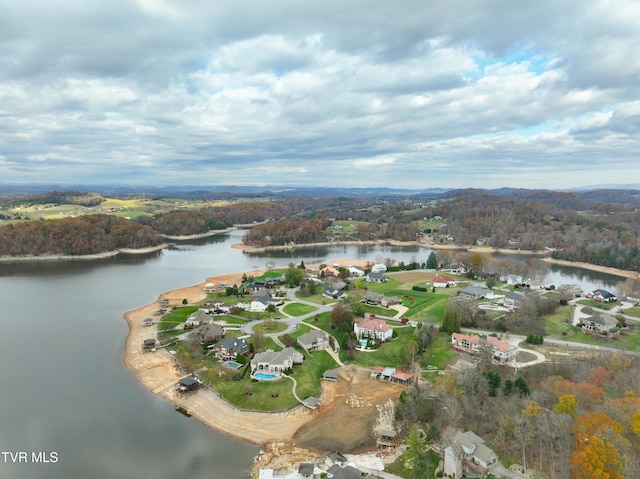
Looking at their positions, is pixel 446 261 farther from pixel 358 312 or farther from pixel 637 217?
pixel 637 217

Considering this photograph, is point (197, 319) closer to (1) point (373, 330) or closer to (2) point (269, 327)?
(2) point (269, 327)

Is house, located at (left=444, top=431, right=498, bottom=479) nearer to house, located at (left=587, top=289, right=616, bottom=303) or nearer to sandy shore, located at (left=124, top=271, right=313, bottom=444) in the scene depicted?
sandy shore, located at (left=124, top=271, right=313, bottom=444)

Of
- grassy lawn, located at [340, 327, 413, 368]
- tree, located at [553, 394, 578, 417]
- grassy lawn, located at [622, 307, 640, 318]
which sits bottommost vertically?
grassy lawn, located at [340, 327, 413, 368]

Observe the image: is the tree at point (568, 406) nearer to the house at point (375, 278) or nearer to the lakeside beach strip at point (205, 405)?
the lakeside beach strip at point (205, 405)

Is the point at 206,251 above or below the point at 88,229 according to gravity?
below

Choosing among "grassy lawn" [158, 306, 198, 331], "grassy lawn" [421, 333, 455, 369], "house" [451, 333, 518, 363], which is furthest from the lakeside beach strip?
"house" [451, 333, 518, 363]

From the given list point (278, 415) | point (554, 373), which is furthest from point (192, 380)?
point (554, 373)
